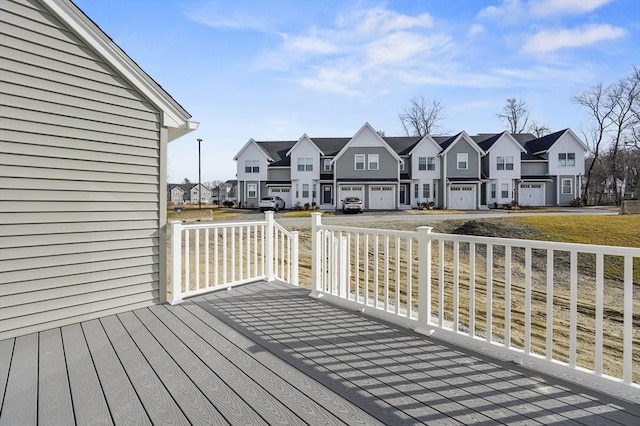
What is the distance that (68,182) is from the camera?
11.7ft

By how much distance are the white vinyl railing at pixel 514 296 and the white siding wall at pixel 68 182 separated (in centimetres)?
208

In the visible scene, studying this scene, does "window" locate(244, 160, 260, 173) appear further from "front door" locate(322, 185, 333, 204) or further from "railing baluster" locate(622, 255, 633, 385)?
"railing baluster" locate(622, 255, 633, 385)

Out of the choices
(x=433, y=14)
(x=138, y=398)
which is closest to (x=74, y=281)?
(x=138, y=398)

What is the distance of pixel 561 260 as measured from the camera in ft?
34.0

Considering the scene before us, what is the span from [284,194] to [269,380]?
26.4 meters

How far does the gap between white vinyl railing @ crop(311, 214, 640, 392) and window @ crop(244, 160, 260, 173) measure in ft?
63.3

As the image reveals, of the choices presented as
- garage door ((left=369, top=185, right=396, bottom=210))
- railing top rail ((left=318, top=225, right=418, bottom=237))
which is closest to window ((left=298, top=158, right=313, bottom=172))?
garage door ((left=369, top=185, right=396, bottom=210))

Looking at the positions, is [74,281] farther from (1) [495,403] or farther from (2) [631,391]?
(2) [631,391]

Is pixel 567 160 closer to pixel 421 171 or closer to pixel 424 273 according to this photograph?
pixel 421 171

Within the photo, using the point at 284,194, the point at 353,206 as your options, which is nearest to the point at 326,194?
the point at 284,194

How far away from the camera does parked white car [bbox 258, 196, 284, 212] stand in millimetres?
26481

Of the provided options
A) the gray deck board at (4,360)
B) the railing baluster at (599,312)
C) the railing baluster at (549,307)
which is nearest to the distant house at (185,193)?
the gray deck board at (4,360)

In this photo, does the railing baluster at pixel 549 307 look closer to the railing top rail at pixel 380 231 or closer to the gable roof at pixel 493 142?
the railing top rail at pixel 380 231

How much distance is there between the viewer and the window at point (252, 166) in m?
28.8
